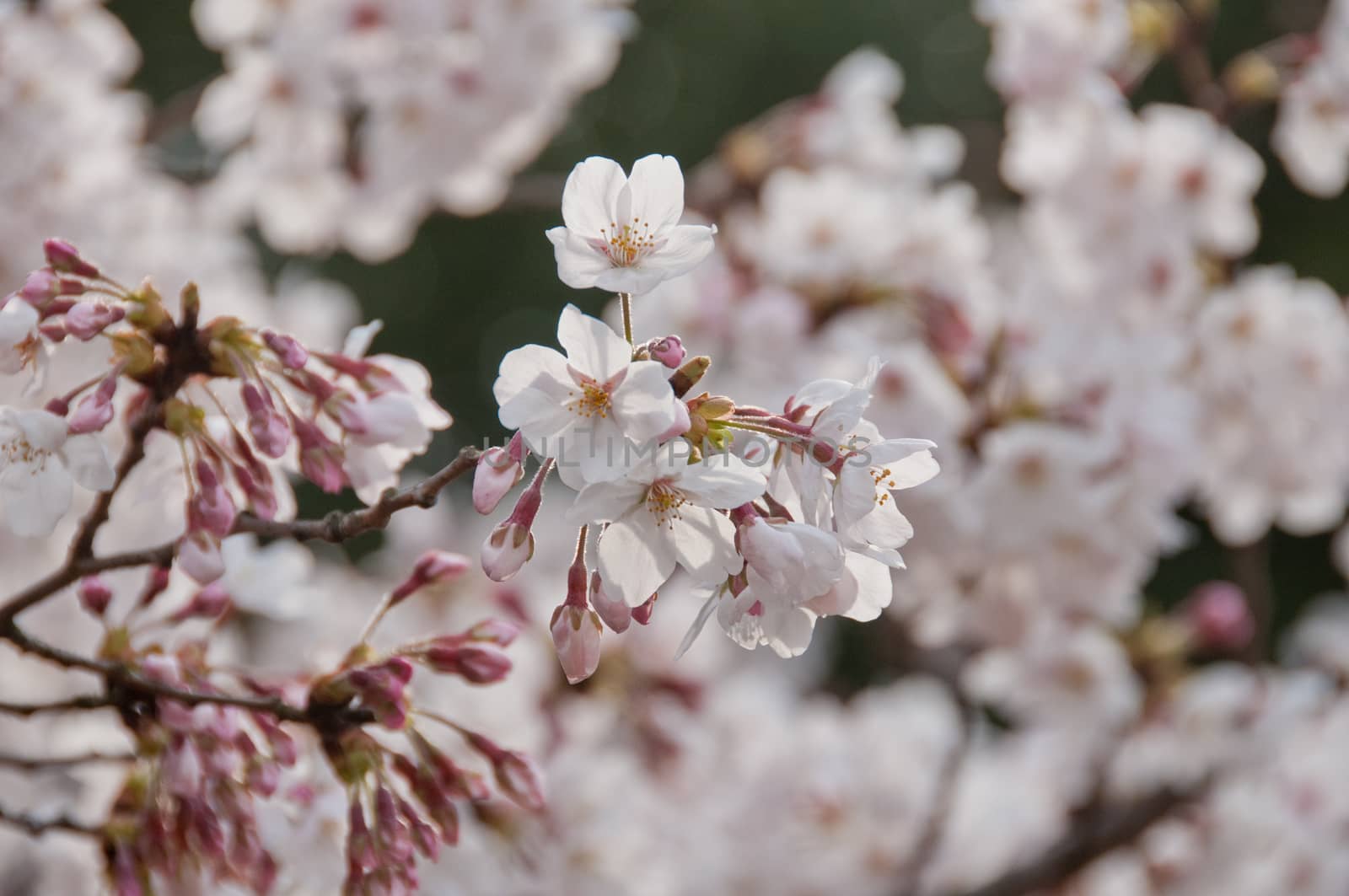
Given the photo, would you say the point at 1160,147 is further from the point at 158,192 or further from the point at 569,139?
the point at 569,139

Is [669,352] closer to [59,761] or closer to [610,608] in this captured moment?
[610,608]

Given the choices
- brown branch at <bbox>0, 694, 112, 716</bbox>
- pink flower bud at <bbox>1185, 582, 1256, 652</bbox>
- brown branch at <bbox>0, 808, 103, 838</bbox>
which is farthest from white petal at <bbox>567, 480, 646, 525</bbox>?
pink flower bud at <bbox>1185, 582, 1256, 652</bbox>

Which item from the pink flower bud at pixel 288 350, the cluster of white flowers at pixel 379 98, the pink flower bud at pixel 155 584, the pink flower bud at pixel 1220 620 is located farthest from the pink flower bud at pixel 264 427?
the pink flower bud at pixel 1220 620

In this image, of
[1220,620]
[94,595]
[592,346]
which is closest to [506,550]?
[592,346]

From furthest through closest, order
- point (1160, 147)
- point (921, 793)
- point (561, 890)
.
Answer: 1. point (921, 793)
2. point (1160, 147)
3. point (561, 890)

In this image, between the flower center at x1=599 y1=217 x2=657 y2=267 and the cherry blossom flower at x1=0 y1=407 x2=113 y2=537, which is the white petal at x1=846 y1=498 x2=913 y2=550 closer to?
the flower center at x1=599 y1=217 x2=657 y2=267

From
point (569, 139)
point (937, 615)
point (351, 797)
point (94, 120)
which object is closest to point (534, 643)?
point (937, 615)
